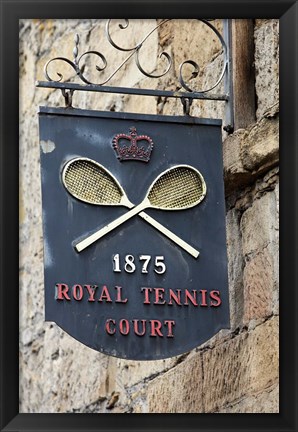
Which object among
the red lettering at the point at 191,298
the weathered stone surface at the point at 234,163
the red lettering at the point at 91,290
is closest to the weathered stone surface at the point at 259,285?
the weathered stone surface at the point at 234,163

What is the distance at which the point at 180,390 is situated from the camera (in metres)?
8.05

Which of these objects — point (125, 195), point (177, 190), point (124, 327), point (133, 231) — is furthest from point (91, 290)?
point (177, 190)

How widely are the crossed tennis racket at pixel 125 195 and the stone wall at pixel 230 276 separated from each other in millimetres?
464

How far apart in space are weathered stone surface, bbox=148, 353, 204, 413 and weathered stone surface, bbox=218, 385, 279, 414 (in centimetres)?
29

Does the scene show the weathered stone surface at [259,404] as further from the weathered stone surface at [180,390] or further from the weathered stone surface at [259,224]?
the weathered stone surface at [259,224]

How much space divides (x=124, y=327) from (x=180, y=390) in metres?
1.29

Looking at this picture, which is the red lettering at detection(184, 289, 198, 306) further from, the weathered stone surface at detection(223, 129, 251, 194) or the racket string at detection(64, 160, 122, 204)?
the weathered stone surface at detection(223, 129, 251, 194)

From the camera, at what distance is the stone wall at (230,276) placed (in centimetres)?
746

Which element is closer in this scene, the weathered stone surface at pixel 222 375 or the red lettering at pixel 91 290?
the red lettering at pixel 91 290

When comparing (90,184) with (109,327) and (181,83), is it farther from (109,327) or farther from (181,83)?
(181,83)

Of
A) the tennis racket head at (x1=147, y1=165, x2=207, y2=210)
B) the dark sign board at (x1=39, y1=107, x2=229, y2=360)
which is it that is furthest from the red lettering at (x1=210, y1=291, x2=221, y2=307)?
the tennis racket head at (x1=147, y1=165, x2=207, y2=210)

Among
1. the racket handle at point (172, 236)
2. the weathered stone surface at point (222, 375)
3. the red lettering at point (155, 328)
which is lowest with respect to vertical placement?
the weathered stone surface at point (222, 375)

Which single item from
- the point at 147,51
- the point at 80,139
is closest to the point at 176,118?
the point at 80,139
